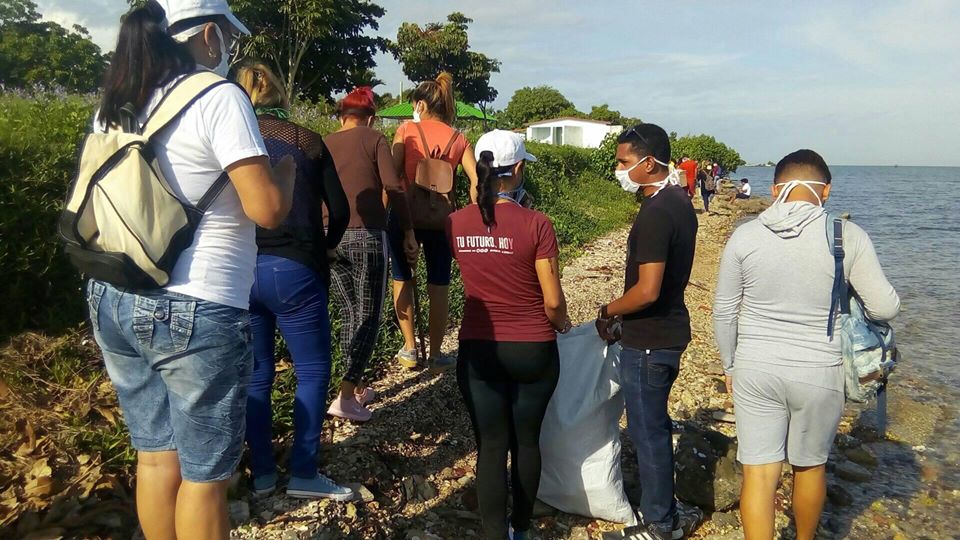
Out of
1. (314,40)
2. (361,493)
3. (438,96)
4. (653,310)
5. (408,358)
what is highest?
(314,40)

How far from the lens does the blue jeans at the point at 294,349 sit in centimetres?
262

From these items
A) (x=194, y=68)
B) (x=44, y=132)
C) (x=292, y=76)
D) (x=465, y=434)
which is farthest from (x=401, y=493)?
(x=292, y=76)

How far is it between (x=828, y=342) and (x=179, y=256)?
2.35 m

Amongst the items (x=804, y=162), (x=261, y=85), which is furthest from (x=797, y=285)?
(x=261, y=85)

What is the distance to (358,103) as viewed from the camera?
373 cm

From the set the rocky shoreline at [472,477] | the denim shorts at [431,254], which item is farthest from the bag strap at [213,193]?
the denim shorts at [431,254]

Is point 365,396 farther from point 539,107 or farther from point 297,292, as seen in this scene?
point 539,107

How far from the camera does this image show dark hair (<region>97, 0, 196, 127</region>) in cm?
167

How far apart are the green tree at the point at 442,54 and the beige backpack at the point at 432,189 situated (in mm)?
39218

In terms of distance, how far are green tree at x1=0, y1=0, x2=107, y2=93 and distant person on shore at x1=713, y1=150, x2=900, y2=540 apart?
30.1 metres

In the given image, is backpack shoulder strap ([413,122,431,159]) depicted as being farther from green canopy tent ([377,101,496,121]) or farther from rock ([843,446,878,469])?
green canopy tent ([377,101,496,121])

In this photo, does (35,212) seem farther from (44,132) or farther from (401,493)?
(401,493)

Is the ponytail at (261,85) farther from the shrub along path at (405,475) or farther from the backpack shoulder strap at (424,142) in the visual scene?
the shrub along path at (405,475)

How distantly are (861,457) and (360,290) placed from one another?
3.76 m
